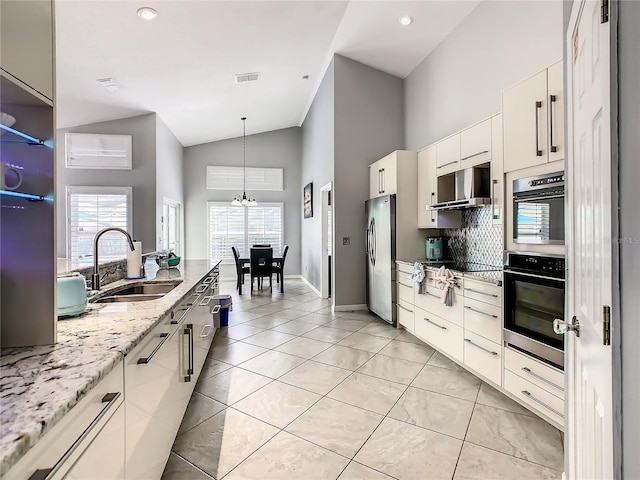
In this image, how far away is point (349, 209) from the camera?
512 cm

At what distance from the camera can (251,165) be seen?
331 inches

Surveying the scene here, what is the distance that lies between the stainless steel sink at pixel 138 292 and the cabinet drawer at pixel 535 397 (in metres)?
2.49

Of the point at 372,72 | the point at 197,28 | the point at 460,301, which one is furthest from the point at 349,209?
the point at 197,28

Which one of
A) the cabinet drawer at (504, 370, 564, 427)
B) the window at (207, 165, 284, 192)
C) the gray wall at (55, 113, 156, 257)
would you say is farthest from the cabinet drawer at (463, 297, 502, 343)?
the window at (207, 165, 284, 192)

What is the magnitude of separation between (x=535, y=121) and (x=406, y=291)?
7.54 feet

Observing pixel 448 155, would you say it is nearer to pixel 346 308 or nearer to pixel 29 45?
pixel 346 308

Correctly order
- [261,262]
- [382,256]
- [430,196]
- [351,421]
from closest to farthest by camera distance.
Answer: [351,421]
[430,196]
[382,256]
[261,262]

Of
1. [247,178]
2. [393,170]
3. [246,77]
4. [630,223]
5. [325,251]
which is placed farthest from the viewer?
[247,178]

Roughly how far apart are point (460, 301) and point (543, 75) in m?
1.77

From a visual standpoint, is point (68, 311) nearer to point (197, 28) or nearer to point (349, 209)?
point (197, 28)

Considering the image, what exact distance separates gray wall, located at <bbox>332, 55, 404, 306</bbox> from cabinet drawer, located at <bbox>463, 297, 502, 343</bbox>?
2449 mm

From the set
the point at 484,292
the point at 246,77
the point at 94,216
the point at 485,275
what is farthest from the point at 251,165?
the point at 484,292

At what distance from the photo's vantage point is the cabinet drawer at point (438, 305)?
2.91 metres

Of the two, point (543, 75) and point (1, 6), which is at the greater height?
point (543, 75)
